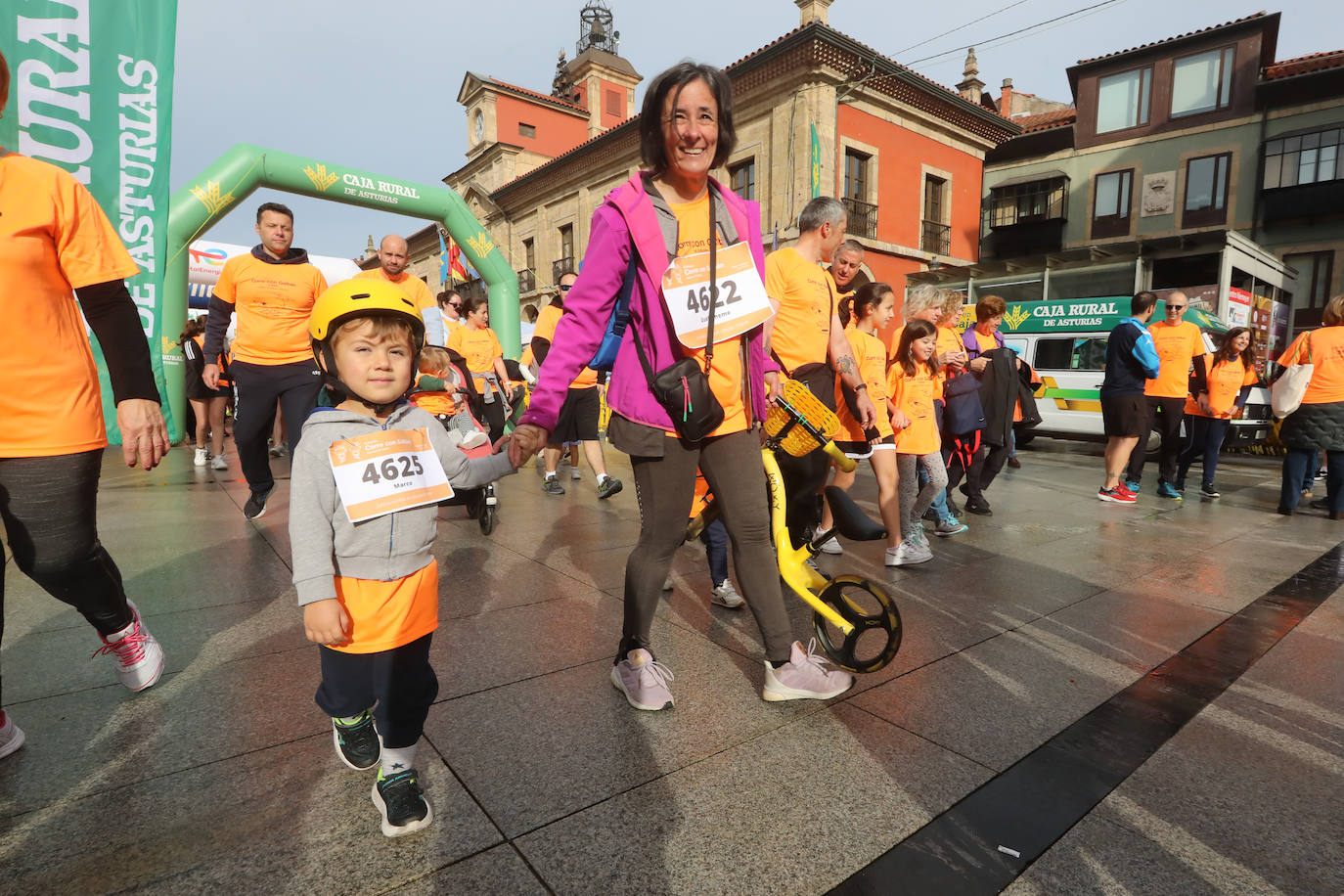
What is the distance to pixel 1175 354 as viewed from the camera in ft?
21.5

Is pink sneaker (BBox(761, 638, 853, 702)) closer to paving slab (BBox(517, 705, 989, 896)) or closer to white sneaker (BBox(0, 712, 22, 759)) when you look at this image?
paving slab (BBox(517, 705, 989, 896))

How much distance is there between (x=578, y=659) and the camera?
2.72 meters

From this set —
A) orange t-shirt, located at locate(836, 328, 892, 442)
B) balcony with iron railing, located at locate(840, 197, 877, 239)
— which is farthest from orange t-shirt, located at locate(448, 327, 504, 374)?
balcony with iron railing, located at locate(840, 197, 877, 239)

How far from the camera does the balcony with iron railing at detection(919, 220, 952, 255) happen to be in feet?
69.8

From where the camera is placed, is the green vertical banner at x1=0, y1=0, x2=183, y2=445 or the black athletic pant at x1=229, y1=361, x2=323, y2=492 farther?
the green vertical banner at x1=0, y1=0, x2=183, y2=445

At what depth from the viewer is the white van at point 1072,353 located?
1137 centimetres

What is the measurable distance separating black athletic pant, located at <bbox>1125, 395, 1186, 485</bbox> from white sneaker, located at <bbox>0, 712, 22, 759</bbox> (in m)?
7.58

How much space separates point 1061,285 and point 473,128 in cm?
2601

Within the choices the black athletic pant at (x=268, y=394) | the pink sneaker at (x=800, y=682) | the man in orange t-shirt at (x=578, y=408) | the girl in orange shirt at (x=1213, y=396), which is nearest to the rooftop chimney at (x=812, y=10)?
the girl in orange shirt at (x=1213, y=396)

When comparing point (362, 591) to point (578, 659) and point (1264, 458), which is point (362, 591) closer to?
point (578, 659)

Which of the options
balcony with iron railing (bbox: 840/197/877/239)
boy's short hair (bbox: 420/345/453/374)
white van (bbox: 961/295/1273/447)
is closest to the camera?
boy's short hair (bbox: 420/345/453/374)

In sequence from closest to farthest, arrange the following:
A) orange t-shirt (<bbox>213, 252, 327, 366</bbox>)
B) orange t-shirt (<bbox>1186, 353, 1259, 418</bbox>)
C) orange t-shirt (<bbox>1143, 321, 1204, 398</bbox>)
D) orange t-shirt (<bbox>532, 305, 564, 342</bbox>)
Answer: orange t-shirt (<bbox>213, 252, 327, 366</bbox>), orange t-shirt (<bbox>532, 305, 564, 342</bbox>), orange t-shirt (<bbox>1143, 321, 1204, 398</bbox>), orange t-shirt (<bbox>1186, 353, 1259, 418</bbox>)

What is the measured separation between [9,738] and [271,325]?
2.76m

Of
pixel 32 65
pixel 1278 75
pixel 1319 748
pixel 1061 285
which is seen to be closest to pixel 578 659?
pixel 1319 748
